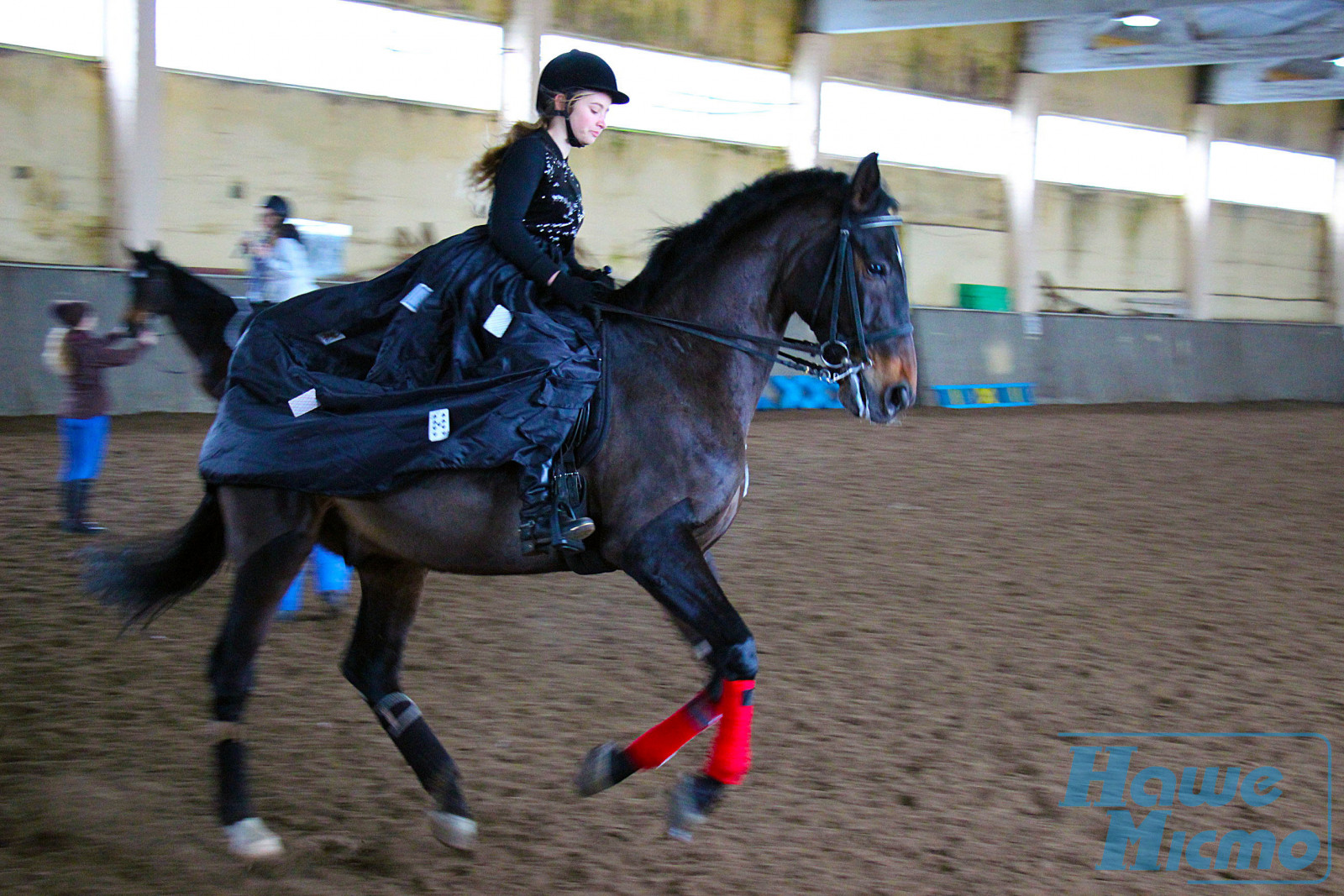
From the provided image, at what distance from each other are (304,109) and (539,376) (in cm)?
1095

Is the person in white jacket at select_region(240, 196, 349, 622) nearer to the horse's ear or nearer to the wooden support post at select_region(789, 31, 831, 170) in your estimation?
the horse's ear

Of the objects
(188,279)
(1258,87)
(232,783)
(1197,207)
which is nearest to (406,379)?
(232,783)

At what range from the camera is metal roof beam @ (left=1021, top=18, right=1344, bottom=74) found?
15828 mm

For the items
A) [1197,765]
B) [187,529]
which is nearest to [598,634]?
[187,529]

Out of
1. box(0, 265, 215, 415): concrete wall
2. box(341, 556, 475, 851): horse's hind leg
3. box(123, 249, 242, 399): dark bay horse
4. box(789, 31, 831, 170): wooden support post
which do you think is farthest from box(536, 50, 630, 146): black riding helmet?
box(789, 31, 831, 170): wooden support post

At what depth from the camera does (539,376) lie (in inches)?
133

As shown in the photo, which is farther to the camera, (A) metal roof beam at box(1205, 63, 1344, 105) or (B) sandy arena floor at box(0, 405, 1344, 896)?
(A) metal roof beam at box(1205, 63, 1344, 105)

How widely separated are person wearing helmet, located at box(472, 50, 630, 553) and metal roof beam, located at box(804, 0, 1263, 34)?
1241cm

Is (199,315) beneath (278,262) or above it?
beneath

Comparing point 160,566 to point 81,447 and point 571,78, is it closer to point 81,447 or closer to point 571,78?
point 571,78

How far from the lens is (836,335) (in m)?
3.47

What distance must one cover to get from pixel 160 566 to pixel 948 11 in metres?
13.7

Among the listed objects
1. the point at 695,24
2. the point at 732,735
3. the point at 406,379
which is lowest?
the point at 732,735

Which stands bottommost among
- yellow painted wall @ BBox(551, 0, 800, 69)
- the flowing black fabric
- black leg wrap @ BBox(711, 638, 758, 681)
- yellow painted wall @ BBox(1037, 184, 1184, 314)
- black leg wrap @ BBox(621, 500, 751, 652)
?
black leg wrap @ BBox(711, 638, 758, 681)
